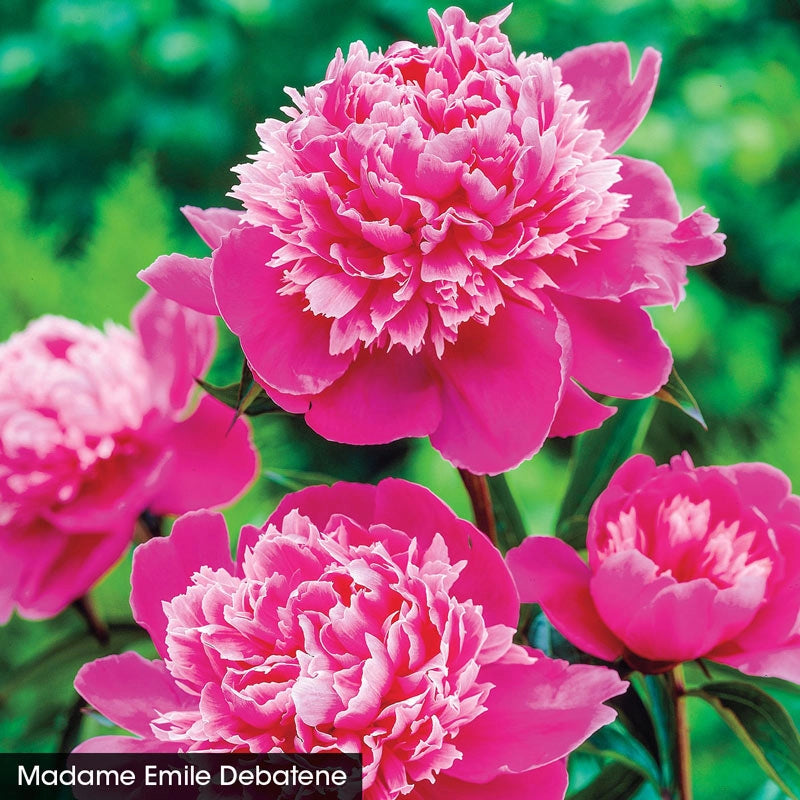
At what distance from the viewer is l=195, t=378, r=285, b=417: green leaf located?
26cm

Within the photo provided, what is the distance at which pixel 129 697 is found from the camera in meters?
0.27

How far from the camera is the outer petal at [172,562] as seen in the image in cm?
27

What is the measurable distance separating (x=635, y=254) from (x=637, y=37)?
2.00 feet

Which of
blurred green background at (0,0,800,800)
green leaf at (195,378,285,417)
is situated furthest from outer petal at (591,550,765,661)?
blurred green background at (0,0,800,800)

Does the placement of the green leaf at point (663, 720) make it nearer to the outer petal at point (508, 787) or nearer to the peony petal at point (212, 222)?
the outer petal at point (508, 787)

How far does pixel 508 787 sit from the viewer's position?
0.25 m

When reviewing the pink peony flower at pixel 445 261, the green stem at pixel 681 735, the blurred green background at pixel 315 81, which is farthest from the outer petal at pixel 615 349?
the blurred green background at pixel 315 81

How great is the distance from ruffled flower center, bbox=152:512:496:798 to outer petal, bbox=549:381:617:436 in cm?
5

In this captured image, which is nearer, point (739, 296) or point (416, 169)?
point (416, 169)

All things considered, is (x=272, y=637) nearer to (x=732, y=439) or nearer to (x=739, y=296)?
(x=732, y=439)

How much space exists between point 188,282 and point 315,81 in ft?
1.68

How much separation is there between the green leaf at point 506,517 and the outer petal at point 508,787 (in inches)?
5.1

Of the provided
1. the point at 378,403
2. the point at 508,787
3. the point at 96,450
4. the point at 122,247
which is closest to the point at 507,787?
the point at 508,787

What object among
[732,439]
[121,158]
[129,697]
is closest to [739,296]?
[732,439]
